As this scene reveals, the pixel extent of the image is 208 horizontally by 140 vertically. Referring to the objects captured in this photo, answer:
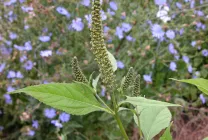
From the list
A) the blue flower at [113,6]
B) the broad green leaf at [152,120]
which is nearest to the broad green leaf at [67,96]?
the broad green leaf at [152,120]

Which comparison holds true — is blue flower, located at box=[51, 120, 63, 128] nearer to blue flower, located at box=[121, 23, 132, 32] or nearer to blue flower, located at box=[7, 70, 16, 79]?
blue flower, located at box=[7, 70, 16, 79]

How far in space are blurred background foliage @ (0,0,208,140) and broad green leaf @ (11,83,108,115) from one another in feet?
5.85

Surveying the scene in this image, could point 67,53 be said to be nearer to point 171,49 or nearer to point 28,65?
point 28,65

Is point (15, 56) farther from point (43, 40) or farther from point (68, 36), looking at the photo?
point (68, 36)

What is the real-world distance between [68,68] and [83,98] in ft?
6.49

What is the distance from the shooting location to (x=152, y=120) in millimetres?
870

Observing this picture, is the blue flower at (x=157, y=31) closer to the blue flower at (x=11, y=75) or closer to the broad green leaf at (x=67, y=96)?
the blue flower at (x=11, y=75)

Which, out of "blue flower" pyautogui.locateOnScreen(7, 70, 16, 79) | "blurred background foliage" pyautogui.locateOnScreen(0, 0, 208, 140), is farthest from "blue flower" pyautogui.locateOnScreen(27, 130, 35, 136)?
"blue flower" pyautogui.locateOnScreen(7, 70, 16, 79)

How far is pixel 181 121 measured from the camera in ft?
9.47

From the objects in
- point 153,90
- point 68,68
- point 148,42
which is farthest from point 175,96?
point 68,68

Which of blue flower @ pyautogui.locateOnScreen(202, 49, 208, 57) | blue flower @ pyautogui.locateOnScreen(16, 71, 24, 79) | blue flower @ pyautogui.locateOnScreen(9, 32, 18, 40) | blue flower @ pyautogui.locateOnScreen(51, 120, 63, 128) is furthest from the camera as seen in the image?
blue flower @ pyautogui.locateOnScreen(202, 49, 208, 57)

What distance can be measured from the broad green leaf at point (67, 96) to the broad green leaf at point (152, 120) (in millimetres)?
169

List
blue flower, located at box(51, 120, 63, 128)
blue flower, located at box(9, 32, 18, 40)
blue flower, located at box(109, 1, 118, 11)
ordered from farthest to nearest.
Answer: blue flower, located at box(109, 1, 118, 11) < blue flower, located at box(9, 32, 18, 40) < blue flower, located at box(51, 120, 63, 128)

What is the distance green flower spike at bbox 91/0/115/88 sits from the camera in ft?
2.20
